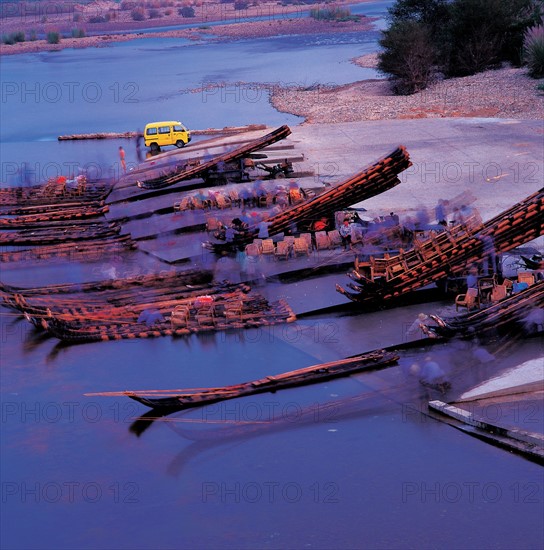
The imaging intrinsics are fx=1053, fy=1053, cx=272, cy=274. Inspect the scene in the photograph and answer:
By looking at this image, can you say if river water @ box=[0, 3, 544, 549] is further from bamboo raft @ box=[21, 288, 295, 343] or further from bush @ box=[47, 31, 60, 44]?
bush @ box=[47, 31, 60, 44]

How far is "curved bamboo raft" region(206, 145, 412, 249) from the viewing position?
35250 mm

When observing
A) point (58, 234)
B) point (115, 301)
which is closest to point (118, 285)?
point (115, 301)

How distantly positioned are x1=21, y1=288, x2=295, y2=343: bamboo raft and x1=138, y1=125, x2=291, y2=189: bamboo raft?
14987 millimetres

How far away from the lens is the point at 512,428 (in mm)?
23344

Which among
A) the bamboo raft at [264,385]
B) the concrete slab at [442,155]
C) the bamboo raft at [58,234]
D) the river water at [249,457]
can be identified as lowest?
the river water at [249,457]

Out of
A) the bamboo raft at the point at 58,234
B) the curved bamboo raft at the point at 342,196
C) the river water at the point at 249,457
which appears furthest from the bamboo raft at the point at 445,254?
the bamboo raft at the point at 58,234

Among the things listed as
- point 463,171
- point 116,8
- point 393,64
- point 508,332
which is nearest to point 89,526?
point 508,332

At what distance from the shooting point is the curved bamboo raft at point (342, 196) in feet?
116

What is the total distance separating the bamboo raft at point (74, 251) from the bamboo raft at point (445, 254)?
495 inches

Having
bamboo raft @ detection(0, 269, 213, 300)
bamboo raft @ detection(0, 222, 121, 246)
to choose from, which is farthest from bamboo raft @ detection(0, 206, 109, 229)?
bamboo raft @ detection(0, 269, 213, 300)

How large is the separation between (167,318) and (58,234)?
13.4m

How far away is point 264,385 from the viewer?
26.2 m

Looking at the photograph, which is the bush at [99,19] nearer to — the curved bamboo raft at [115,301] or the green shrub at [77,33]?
the green shrub at [77,33]

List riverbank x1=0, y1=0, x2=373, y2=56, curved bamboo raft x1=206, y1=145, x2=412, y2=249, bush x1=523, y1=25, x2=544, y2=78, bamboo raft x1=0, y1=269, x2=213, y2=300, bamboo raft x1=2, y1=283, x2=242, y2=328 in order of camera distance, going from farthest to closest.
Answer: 1. riverbank x1=0, y1=0, x2=373, y2=56
2. bush x1=523, y1=25, x2=544, y2=78
3. curved bamboo raft x1=206, y1=145, x2=412, y2=249
4. bamboo raft x1=0, y1=269, x2=213, y2=300
5. bamboo raft x1=2, y1=283, x2=242, y2=328
